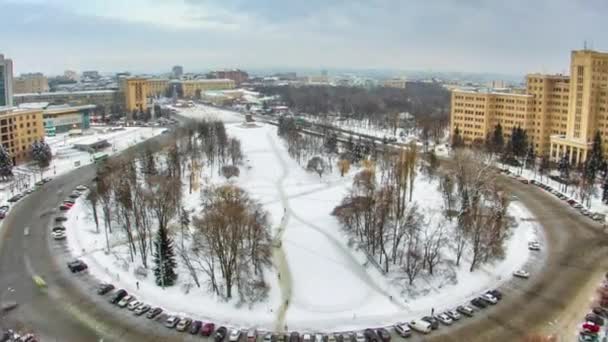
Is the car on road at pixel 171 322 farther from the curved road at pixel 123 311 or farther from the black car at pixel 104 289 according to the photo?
the black car at pixel 104 289

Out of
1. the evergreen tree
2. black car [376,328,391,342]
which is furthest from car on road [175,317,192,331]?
the evergreen tree

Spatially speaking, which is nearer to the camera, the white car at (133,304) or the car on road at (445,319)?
the car on road at (445,319)

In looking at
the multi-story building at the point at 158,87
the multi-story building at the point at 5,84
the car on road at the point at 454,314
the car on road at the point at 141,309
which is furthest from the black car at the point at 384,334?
the multi-story building at the point at 158,87

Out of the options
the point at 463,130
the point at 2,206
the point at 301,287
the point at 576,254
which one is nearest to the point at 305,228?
the point at 301,287

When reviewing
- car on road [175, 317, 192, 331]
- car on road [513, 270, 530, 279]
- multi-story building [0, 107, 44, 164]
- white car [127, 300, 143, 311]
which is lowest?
car on road [175, 317, 192, 331]

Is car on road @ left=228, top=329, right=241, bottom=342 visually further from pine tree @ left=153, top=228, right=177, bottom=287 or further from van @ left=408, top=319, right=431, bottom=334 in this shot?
van @ left=408, top=319, right=431, bottom=334

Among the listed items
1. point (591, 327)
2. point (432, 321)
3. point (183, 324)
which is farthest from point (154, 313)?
point (591, 327)
